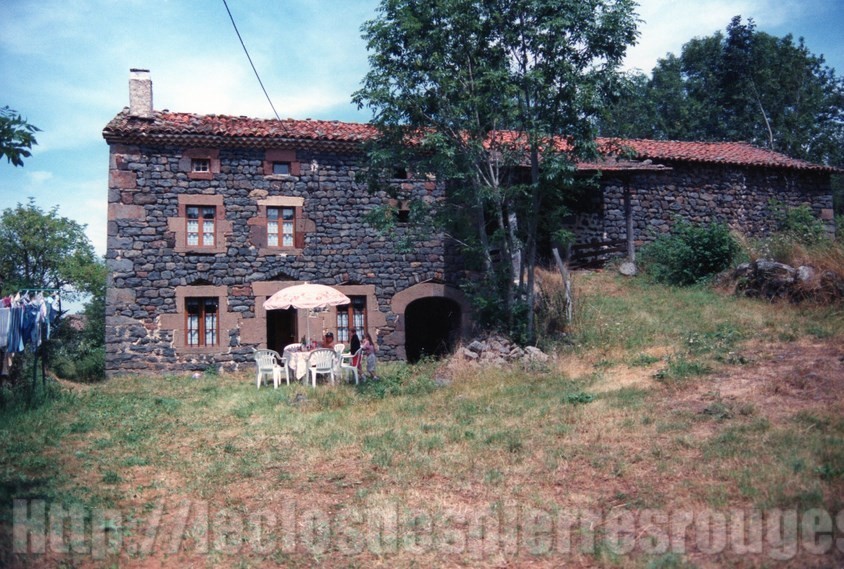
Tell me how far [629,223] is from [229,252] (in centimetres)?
1133

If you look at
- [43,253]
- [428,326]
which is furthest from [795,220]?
[43,253]

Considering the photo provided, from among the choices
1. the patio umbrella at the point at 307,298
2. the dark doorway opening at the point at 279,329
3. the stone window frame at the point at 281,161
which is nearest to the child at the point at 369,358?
the patio umbrella at the point at 307,298

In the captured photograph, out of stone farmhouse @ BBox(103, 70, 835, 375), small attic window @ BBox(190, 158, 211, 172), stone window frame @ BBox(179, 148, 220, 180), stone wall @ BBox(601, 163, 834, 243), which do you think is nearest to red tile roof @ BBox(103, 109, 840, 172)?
stone farmhouse @ BBox(103, 70, 835, 375)

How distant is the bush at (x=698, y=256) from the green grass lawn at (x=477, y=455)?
4837 mm

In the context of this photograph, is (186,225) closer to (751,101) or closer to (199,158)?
(199,158)

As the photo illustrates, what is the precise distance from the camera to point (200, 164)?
14938 millimetres

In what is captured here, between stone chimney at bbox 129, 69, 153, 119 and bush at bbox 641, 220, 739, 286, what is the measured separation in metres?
13.6

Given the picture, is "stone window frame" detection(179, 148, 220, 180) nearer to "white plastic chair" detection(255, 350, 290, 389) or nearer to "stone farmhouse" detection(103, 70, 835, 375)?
"stone farmhouse" detection(103, 70, 835, 375)

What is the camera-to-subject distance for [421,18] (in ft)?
41.1

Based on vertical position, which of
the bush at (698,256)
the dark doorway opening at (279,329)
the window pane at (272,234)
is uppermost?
the window pane at (272,234)

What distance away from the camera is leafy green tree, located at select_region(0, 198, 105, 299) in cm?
2305

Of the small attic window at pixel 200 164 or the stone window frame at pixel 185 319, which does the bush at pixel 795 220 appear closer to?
the stone window frame at pixel 185 319

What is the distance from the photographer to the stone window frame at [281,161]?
15.2 metres

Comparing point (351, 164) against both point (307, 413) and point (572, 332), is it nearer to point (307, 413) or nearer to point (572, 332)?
point (572, 332)
